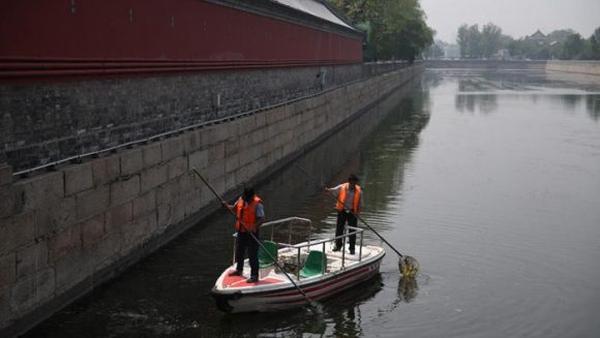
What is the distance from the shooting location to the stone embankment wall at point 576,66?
139m

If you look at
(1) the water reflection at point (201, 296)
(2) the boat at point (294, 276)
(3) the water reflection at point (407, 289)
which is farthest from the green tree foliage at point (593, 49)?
(2) the boat at point (294, 276)

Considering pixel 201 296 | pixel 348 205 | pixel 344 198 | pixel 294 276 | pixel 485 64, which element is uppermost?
pixel 485 64

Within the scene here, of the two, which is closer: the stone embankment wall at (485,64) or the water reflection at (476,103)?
the water reflection at (476,103)

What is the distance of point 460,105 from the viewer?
65.8 metres

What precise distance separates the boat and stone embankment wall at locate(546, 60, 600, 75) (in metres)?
134

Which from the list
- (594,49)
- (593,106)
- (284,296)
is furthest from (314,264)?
(594,49)

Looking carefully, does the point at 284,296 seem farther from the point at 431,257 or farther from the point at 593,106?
the point at 593,106

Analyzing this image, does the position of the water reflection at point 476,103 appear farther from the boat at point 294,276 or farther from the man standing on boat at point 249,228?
the man standing on boat at point 249,228

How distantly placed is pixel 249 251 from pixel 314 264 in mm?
1601

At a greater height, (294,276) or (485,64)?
(485,64)

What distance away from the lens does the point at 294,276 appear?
12.9 metres

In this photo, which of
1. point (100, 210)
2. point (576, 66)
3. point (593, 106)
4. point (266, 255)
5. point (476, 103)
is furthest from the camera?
point (576, 66)

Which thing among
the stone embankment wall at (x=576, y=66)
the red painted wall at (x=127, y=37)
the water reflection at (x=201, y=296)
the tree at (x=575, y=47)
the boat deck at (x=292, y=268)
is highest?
the tree at (x=575, y=47)

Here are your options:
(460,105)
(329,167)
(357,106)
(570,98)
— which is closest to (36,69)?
(329,167)
